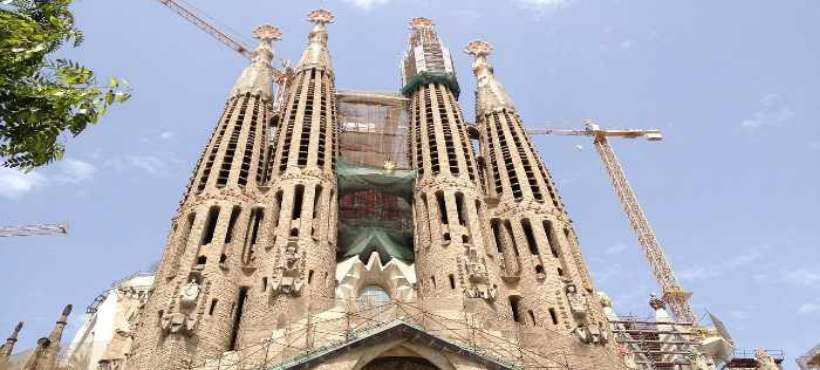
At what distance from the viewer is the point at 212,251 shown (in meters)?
29.5

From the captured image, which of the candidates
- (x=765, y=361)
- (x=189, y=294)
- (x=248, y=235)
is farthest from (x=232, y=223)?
(x=765, y=361)

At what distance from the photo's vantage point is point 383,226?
3862cm

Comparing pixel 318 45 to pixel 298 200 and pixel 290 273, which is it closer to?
pixel 298 200

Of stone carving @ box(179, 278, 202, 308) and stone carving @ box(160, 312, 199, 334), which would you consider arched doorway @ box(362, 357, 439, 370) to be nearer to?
stone carving @ box(160, 312, 199, 334)

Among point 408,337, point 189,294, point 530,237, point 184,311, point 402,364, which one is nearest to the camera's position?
point 408,337

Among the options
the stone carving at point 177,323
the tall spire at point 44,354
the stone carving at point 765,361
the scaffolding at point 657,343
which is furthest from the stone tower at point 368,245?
the stone carving at point 765,361

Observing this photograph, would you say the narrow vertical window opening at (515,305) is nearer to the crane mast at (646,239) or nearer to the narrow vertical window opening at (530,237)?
the narrow vertical window opening at (530,237)

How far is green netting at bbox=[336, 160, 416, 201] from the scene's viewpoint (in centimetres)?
3741

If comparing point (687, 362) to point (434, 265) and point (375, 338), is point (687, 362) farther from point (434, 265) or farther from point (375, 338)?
point (375, 338)

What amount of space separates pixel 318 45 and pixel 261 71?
6.08 m

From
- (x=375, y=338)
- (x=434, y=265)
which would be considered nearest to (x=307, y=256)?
(x=434, y=265)

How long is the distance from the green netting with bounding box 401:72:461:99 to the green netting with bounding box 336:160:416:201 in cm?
1086

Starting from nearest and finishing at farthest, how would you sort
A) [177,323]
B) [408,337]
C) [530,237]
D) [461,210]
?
[408,337], [177,323], [530,237], [461,210]

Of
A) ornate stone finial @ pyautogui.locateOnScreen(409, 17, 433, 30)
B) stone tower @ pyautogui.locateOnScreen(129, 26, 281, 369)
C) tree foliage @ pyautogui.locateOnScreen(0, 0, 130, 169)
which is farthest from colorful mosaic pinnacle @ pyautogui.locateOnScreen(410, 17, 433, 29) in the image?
tree foliage @ pyautogui.locateOnScreen(0, 0, 130, 169)
